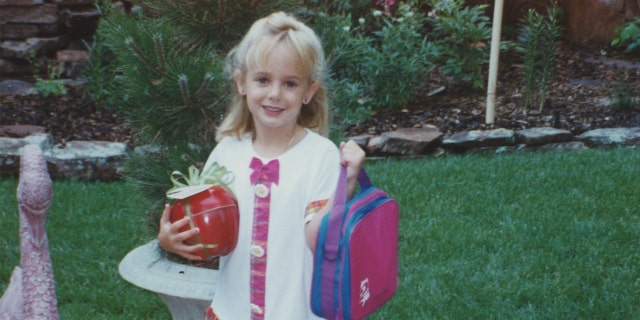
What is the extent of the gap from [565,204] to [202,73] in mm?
2750

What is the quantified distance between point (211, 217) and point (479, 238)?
2516 millimetres

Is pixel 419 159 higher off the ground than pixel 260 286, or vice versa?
pixel 260 286

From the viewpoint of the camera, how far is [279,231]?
88.3 inches

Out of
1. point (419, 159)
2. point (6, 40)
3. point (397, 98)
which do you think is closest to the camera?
point (419, 159)

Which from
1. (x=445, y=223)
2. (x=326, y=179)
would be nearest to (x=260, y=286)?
(x=326, y=179)

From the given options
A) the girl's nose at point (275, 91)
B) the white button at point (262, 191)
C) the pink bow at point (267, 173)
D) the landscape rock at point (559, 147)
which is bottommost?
the landscape rock at point (559, 147)

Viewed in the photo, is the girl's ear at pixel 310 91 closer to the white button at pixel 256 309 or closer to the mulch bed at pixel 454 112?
the white button at pixel 256 309

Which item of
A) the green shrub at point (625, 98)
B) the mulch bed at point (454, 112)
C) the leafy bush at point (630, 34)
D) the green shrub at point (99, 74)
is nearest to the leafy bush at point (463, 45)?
the mulch bed at point (454, 112)

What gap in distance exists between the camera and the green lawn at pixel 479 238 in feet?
12.1

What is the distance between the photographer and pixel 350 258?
2021 mm

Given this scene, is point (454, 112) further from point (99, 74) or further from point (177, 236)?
point (177, 236)

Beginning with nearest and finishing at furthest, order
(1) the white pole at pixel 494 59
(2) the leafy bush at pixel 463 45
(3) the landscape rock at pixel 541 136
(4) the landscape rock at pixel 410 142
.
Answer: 1. (4) the landscape rock at pixel 410 142
2. (3) the landscape rock at pixel 541 136
3. (1) the white pole at pixel 494 59
4. (2) the leafy bush at pixel 463 45

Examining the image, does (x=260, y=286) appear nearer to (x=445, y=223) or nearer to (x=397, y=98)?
(x=445, y=223)

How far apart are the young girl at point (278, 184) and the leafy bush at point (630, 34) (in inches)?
260
